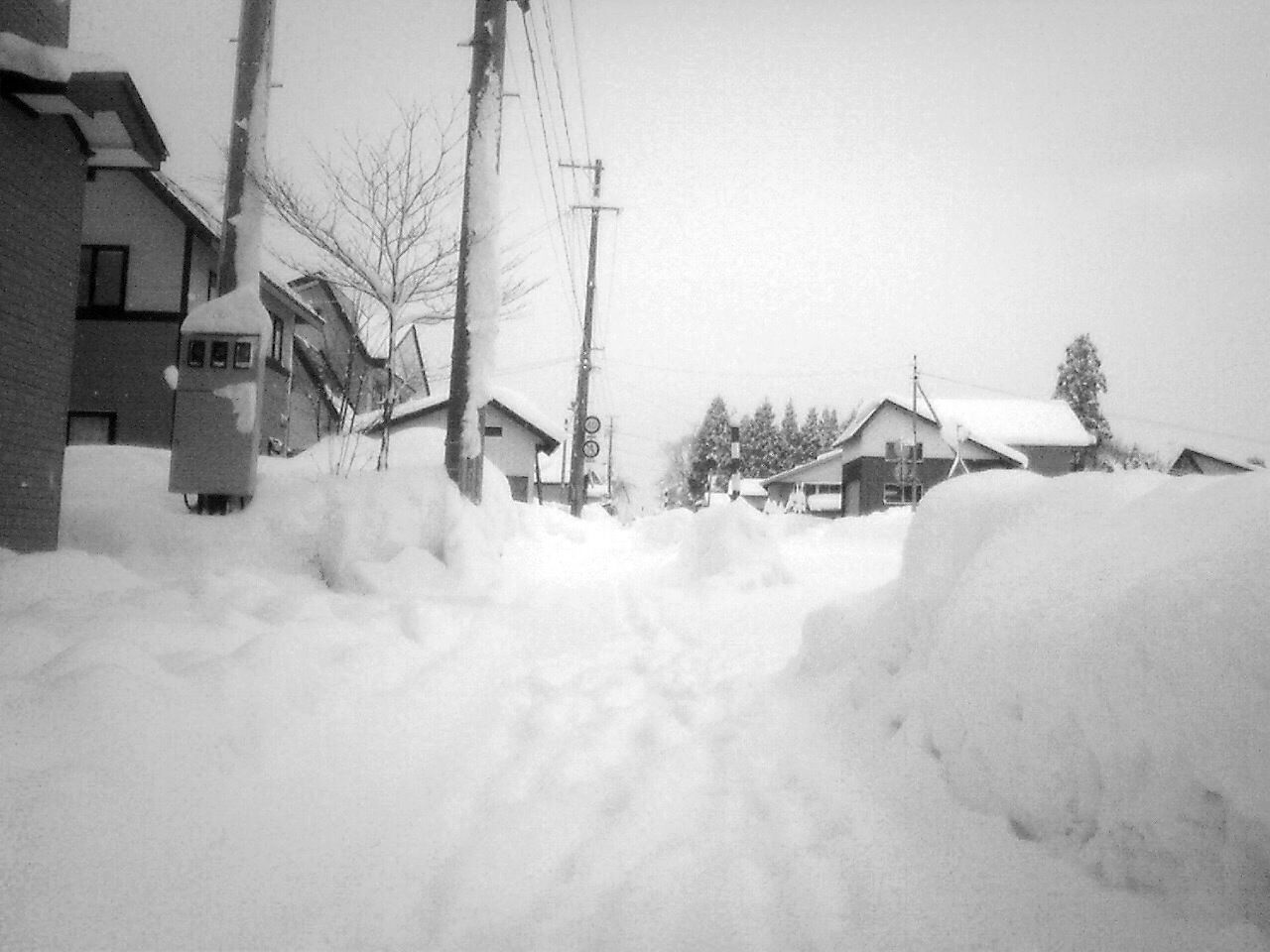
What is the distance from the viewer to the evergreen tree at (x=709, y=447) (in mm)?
59219

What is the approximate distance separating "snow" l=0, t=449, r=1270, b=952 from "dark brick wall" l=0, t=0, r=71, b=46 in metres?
3.98

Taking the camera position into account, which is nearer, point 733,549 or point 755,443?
point 733,549

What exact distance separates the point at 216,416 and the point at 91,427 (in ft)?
28.9

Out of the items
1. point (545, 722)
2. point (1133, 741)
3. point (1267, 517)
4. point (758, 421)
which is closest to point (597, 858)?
point (545, 722)

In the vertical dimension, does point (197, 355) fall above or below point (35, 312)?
below

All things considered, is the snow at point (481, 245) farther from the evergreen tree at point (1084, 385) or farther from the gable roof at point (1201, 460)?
the evergreen tree at point (1084, 385)

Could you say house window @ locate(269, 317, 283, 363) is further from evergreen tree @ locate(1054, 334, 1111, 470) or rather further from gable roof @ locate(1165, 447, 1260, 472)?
evergreen tree @ locate(1054, 334, 1111, 470)

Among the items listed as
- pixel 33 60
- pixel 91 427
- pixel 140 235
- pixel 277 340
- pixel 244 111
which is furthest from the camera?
pixel 277 340

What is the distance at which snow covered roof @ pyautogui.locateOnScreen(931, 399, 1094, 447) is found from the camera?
35812mm

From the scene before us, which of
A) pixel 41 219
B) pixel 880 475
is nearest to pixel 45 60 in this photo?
pixel 41 219

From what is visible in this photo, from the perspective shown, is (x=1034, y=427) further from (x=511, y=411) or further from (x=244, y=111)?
(x=244, y=111)

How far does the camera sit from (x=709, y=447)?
62656mm

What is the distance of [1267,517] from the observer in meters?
1.97

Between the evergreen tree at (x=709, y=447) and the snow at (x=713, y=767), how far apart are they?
52979 millimetres
